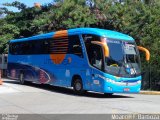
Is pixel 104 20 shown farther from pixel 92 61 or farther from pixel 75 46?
pixel 92 61

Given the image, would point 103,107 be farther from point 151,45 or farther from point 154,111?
point 151,45

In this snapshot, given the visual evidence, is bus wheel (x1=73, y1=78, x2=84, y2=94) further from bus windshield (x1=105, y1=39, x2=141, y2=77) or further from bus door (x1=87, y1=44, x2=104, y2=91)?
bus windshield (x1=105, y1=39, x2=141, y2=77)

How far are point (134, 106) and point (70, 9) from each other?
64.1 ft

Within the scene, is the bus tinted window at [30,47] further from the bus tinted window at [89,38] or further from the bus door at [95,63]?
the bus door at [95,63]

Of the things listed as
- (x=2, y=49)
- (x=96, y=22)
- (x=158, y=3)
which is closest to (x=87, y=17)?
(x=96, y=22)

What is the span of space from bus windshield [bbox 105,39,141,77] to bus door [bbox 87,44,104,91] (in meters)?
0.38

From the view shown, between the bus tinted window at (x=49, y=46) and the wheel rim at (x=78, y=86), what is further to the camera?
the bus tinted window at (x=49, y=46)

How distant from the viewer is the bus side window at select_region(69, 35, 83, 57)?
2055cm

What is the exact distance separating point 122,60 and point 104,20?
1443cm

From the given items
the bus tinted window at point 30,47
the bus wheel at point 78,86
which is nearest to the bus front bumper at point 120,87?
the bus wheel at point 78,86

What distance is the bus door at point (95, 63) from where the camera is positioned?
1920 centimetres

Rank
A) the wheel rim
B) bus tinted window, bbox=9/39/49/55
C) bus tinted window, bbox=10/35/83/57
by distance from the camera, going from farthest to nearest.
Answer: bus tinted window, bbox=9/39/49/55, bus tinted window, bbox=10/35/83/57, the wheel rim

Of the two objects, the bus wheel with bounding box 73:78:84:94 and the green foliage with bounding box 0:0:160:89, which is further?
the green foliage with bounding box 0:0:160:89

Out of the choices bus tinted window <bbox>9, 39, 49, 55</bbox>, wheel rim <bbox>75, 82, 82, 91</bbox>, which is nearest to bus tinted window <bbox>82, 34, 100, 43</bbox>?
wheel rim <bbox>75, 82, 82, 91</bbox>
